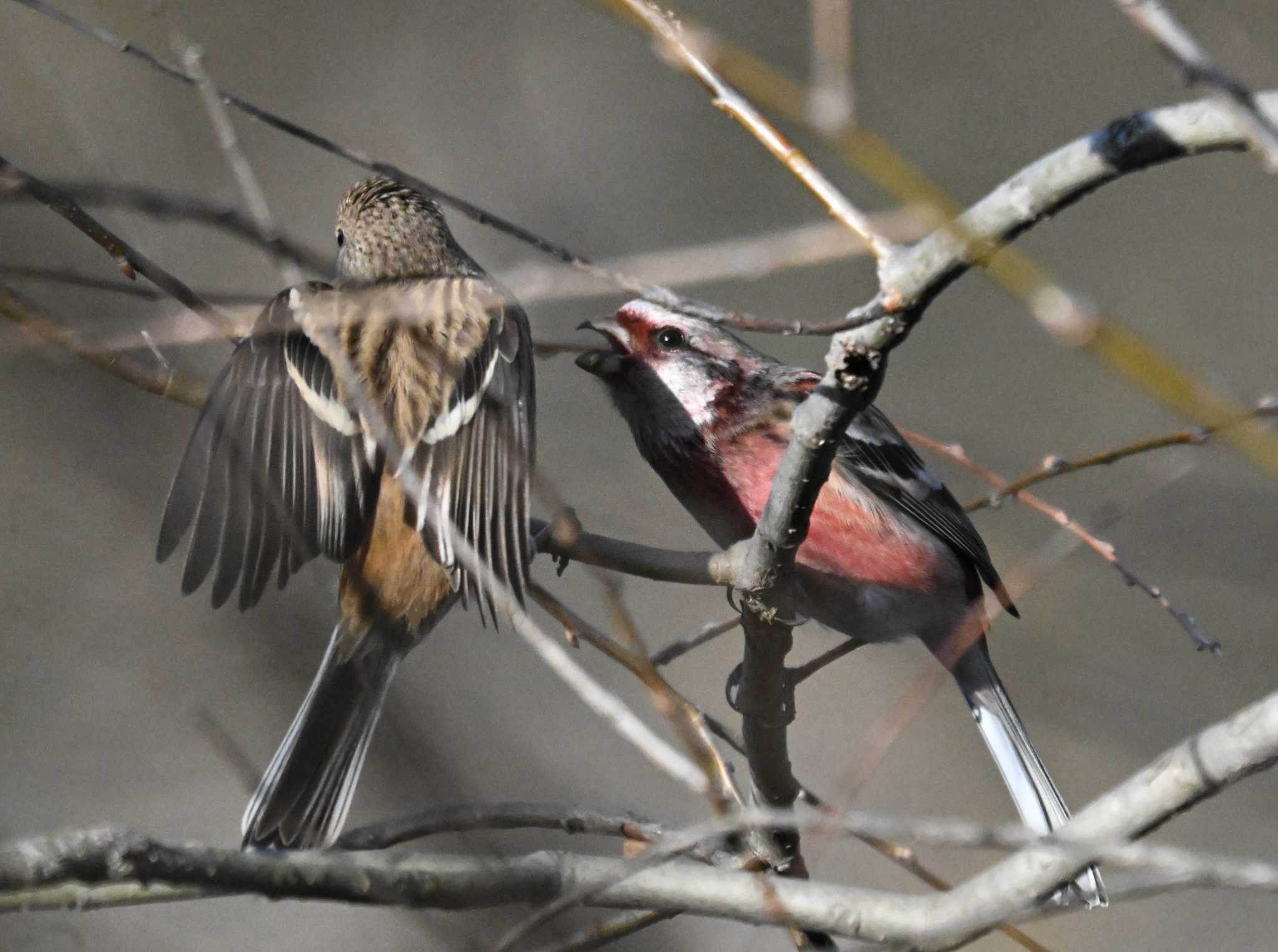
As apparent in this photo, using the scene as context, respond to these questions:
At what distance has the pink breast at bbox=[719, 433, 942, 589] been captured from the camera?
4562 millimetres

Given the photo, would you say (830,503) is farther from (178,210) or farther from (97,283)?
(178,210)

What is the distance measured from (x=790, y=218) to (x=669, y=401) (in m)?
4.70

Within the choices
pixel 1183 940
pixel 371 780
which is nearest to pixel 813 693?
pixel 1183 940

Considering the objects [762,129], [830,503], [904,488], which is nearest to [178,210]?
[762,129]

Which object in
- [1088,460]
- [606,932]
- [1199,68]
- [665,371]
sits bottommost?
[606,932]

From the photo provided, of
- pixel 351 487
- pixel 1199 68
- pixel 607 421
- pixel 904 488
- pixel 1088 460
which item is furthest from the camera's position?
pixel 607 421

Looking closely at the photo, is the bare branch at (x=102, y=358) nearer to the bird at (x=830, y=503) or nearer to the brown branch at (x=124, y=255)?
the brown branch at (x=124, y=255)

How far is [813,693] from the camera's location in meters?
8.32

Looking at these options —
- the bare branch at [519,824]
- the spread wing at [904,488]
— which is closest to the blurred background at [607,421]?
the spread wing at [904,488]

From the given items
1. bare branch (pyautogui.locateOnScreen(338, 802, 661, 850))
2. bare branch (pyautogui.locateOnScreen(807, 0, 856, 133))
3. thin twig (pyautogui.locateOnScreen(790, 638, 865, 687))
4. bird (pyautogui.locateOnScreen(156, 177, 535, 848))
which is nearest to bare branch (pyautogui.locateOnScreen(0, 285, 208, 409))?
bird (pyautogui.locateOnScreen(156, 177, 535, 848))

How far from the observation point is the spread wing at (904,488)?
5.03 metres

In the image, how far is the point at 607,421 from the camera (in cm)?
845

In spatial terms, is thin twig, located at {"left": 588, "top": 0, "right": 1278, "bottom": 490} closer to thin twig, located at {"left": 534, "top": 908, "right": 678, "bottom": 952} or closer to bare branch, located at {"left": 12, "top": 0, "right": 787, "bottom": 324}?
bare branch, located at {"left": 12, "top": 0, "right": 787, "bottom": 324}

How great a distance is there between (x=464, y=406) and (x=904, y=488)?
6.16 feet
